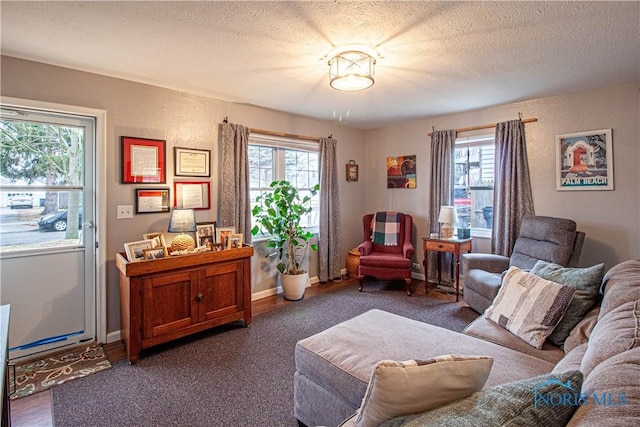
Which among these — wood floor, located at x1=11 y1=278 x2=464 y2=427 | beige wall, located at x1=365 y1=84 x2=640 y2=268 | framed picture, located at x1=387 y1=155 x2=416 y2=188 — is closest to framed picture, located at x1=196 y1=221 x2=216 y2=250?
wood floor, located at x1=11 y1=278 x2=464 y2=427

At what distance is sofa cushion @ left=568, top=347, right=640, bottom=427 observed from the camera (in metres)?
0.66

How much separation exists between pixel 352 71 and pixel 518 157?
97.7 inches

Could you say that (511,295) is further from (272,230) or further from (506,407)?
(272,230)

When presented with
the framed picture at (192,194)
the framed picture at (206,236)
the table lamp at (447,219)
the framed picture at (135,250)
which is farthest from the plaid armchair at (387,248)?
the framed picture at (135,250)

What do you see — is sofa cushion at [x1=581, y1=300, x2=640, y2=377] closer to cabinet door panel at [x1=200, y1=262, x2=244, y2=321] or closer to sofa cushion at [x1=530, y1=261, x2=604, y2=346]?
sofa cushion at [x1=530, y1=261, x2=604, y2=346]

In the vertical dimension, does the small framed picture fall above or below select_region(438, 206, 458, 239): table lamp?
below

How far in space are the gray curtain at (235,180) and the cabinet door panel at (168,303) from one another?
38.4 inches

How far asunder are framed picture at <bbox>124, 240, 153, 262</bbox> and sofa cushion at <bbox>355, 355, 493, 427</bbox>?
2.30 meters

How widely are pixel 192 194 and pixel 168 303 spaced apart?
1.20 m

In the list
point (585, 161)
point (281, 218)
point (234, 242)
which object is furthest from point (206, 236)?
point (585, 161)

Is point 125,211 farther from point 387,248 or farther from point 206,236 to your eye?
point 387,248

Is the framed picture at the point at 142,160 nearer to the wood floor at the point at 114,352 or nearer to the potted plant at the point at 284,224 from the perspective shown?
the potted plant at the point at 284,224

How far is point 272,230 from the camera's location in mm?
4008

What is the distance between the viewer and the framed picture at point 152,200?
310cm
